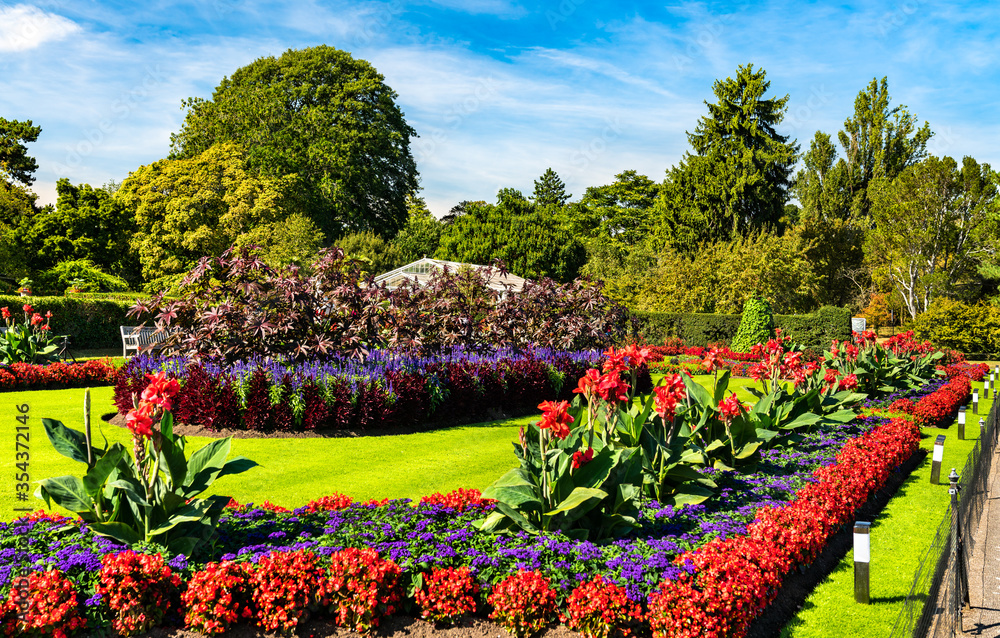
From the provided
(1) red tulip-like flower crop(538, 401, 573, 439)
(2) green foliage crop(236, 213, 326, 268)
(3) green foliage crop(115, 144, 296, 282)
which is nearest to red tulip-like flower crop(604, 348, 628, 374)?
(1) red tulip-like flower crop(538, 401, 573, 439)

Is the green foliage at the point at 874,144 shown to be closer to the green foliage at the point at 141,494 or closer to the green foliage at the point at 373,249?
the green foliage at the point at 373,249

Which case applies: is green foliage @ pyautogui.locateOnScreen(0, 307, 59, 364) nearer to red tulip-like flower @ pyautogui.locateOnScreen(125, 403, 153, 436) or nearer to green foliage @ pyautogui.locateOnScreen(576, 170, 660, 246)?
red tulip-like flower @ pyautogui.locateOnScreen(125, 403, 153, 436)

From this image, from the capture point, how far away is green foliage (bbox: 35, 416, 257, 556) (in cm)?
362

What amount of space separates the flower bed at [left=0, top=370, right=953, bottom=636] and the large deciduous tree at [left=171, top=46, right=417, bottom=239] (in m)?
32.3

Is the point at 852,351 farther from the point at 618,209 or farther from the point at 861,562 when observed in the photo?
the point at 618,209

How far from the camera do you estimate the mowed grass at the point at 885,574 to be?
3746mm

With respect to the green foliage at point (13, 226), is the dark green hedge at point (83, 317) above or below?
below

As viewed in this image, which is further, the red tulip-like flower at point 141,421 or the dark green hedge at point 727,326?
the dark green hedge at point 727,326

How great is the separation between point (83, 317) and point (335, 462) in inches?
643

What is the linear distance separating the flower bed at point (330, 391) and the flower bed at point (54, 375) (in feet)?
11.2

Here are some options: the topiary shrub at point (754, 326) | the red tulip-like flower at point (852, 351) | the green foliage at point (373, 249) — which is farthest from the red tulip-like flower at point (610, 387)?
the green foliage at point (373, 249)

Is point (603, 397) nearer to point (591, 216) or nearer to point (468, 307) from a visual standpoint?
point (468, 307)

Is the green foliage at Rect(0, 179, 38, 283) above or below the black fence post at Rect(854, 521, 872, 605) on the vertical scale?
above

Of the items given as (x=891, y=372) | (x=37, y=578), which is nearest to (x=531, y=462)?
(x=37, y=578)
